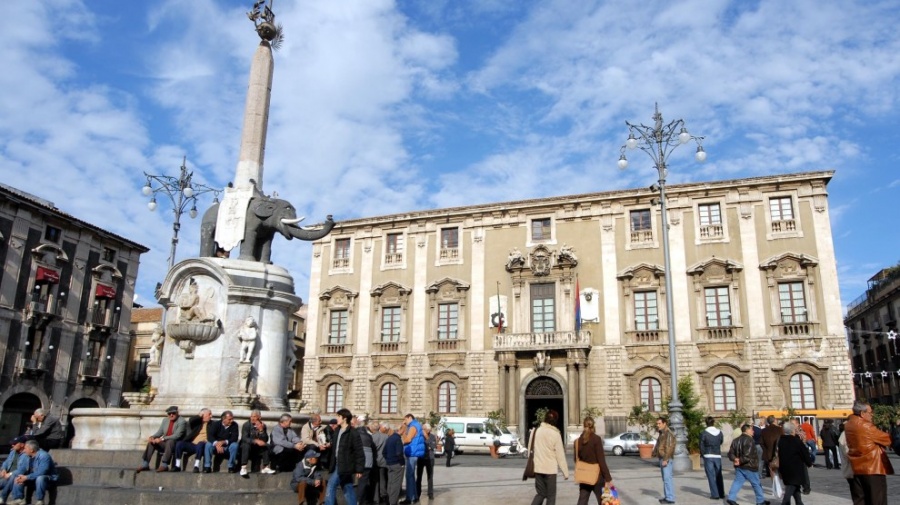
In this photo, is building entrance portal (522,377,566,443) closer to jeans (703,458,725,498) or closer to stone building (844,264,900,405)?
jeans (703,458,725,498)

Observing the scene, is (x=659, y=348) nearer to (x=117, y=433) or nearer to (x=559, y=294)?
(x=559, y=294)

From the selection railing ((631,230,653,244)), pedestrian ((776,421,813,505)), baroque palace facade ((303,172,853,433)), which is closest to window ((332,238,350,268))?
baroque palace facade ((303,172,853,433))

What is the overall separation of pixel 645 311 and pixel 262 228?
70.4ft

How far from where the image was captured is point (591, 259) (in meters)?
32.4

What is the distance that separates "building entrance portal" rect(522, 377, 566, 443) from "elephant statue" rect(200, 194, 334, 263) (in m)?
20.1

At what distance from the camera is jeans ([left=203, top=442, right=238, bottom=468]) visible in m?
9.73

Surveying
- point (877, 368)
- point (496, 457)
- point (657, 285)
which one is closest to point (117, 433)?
point (496, 457)

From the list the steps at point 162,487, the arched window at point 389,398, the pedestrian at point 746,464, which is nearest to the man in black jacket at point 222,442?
the steps at point 162,487

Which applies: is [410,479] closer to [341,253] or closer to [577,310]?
[577,310]

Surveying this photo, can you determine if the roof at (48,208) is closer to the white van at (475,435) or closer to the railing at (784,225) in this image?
the white van at (475,435)

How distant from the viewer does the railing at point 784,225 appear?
29.9 m

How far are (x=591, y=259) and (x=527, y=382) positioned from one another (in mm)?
6311

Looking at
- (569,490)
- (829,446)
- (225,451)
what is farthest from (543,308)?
(225,451)

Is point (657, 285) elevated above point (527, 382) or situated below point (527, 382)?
above
